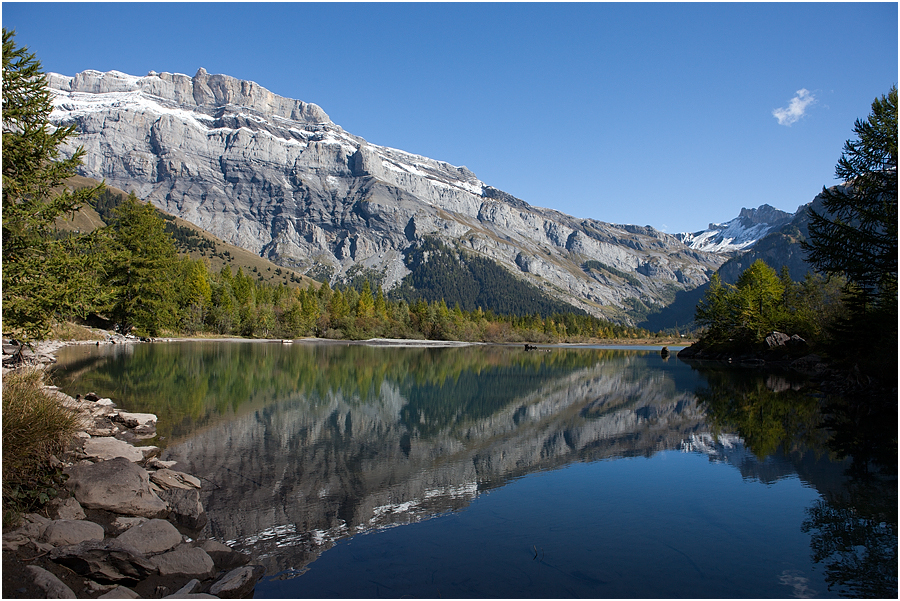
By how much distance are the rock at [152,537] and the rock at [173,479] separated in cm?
268

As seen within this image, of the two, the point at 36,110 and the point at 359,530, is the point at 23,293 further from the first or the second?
the point at 359,530

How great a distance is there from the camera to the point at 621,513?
11617 mm

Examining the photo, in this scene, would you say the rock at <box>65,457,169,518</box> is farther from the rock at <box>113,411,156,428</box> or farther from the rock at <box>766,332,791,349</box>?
the rock at <box>766,332,791,349</box>

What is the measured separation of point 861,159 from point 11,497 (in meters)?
34.8

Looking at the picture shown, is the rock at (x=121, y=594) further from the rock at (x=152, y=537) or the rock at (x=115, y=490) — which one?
the rock at (x=115, y=490)

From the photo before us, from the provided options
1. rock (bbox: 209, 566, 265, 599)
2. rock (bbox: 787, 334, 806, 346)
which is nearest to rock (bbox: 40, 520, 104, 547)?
rock (bbox: 209, 566, 265, 599)

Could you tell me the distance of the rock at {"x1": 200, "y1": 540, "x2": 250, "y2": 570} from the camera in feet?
26.7

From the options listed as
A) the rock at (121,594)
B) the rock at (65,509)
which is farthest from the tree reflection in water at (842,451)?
the rock at (65,509)

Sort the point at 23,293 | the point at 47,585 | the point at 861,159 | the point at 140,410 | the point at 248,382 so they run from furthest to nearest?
the point at 248,382
the point at 861,159
the point at 140,410
the point at 23,293
the point at 47,585

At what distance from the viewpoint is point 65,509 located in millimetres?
8703

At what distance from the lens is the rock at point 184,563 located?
290 inches

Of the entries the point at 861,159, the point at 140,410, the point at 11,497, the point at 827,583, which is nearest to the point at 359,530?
the point at 11,497

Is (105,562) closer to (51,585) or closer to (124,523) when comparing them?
(51,585)

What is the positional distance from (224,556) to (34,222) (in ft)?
40.5
